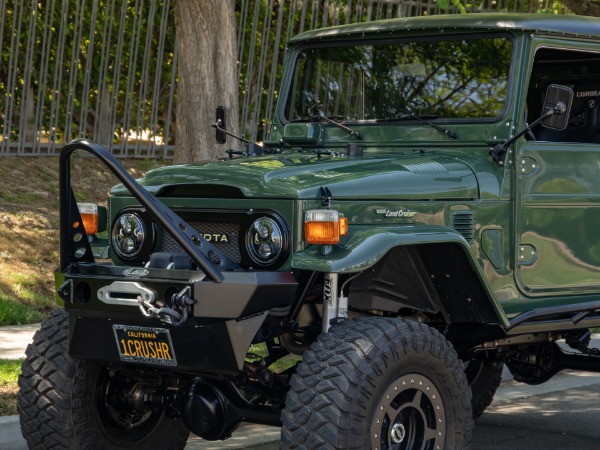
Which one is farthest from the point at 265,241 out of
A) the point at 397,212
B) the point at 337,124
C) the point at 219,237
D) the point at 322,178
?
the point at 337,124

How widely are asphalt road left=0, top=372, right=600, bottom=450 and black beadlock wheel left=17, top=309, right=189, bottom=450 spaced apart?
87cm

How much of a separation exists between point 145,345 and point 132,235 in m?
0.69

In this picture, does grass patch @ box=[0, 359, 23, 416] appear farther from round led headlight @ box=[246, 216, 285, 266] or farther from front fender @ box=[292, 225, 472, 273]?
front fender @ box=[292, 225, 472, 273]

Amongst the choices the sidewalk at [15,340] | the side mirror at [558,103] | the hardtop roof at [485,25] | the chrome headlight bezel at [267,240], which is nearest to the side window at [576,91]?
the hardtop roof at [485,25]

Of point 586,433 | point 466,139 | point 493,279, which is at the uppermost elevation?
point 466,139

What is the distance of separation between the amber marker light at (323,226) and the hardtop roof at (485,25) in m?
1.80

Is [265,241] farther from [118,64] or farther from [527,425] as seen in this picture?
[118,64]

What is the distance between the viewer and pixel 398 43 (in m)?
6.97

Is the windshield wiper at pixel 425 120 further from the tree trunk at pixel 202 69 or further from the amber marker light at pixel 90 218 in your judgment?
the tree trunk at pixel 202 69

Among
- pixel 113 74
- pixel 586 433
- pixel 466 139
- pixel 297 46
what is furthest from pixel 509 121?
pixel 113 74

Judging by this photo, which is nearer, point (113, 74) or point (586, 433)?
point (586, 433)

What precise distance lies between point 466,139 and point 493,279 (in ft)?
2.65

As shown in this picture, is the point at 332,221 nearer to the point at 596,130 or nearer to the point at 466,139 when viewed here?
the point at 466,139

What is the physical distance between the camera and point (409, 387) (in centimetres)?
543
